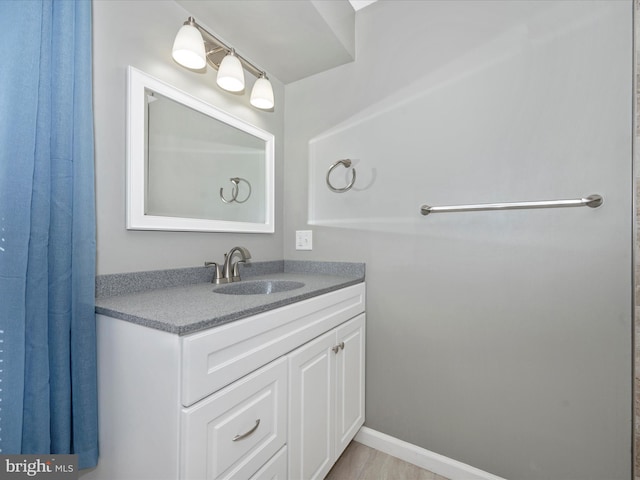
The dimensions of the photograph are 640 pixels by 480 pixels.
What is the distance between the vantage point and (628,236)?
3.45 ft

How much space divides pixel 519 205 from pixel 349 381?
3.46 feet

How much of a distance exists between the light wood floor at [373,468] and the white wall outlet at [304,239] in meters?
1.08

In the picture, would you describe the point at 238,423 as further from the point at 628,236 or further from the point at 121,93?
the point at 628,236

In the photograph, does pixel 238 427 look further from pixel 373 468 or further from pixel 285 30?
pixel 285 30

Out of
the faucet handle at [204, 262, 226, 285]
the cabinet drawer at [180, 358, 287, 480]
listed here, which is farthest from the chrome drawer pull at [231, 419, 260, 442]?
the faucet handle at [204, 262, 226, 285]

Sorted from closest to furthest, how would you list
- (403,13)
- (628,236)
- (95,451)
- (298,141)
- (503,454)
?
(95,451) → (628,236) → (503,454) → (403,13) → (298,141)

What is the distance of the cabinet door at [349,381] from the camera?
131cm

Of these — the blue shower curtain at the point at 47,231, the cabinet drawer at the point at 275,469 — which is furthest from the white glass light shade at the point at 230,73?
the cabinet drawer at the point at 275,469

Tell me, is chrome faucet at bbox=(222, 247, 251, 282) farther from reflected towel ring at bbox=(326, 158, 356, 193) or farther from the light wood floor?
the light wood floor

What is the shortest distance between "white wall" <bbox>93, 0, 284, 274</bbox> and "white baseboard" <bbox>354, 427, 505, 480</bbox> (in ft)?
4.05

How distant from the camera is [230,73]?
134cm

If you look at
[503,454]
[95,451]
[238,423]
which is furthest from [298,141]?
[503,454]

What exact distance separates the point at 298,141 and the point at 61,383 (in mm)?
1530

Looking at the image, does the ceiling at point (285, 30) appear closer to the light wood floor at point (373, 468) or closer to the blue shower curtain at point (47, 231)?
the blue shower curtain at point (47, 231)
